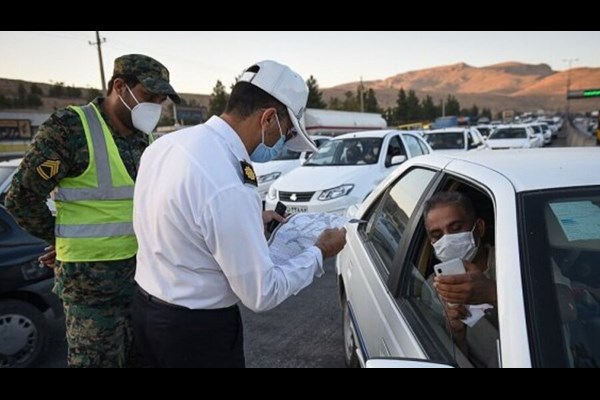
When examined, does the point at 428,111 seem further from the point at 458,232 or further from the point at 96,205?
the point at 96,205

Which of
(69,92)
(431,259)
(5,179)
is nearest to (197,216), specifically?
(431,259)

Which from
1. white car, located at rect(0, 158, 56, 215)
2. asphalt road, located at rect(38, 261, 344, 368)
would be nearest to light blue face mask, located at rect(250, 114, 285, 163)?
asphalt road, located at rect(38, 261, 344, 368)

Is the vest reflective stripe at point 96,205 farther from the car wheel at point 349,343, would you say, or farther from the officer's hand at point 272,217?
the car wheel at point 349,343

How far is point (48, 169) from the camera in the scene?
6.35 ft

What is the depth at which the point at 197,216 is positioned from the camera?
1261mm

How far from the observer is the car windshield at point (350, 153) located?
7.58 metres

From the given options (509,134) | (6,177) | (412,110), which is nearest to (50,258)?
(6,177)

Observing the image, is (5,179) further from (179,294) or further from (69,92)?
(69,92)

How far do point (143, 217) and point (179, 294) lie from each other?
0.99 feet

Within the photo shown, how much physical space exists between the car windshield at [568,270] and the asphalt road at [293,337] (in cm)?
199

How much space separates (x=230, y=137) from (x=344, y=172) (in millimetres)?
5769

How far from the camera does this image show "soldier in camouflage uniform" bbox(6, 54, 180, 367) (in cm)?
196

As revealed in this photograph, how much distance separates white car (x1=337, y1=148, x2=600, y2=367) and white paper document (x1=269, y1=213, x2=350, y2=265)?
0.48 meters

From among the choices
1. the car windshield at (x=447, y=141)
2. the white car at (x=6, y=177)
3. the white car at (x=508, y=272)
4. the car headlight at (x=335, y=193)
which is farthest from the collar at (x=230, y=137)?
the car windshield at (x=447, y=141)
